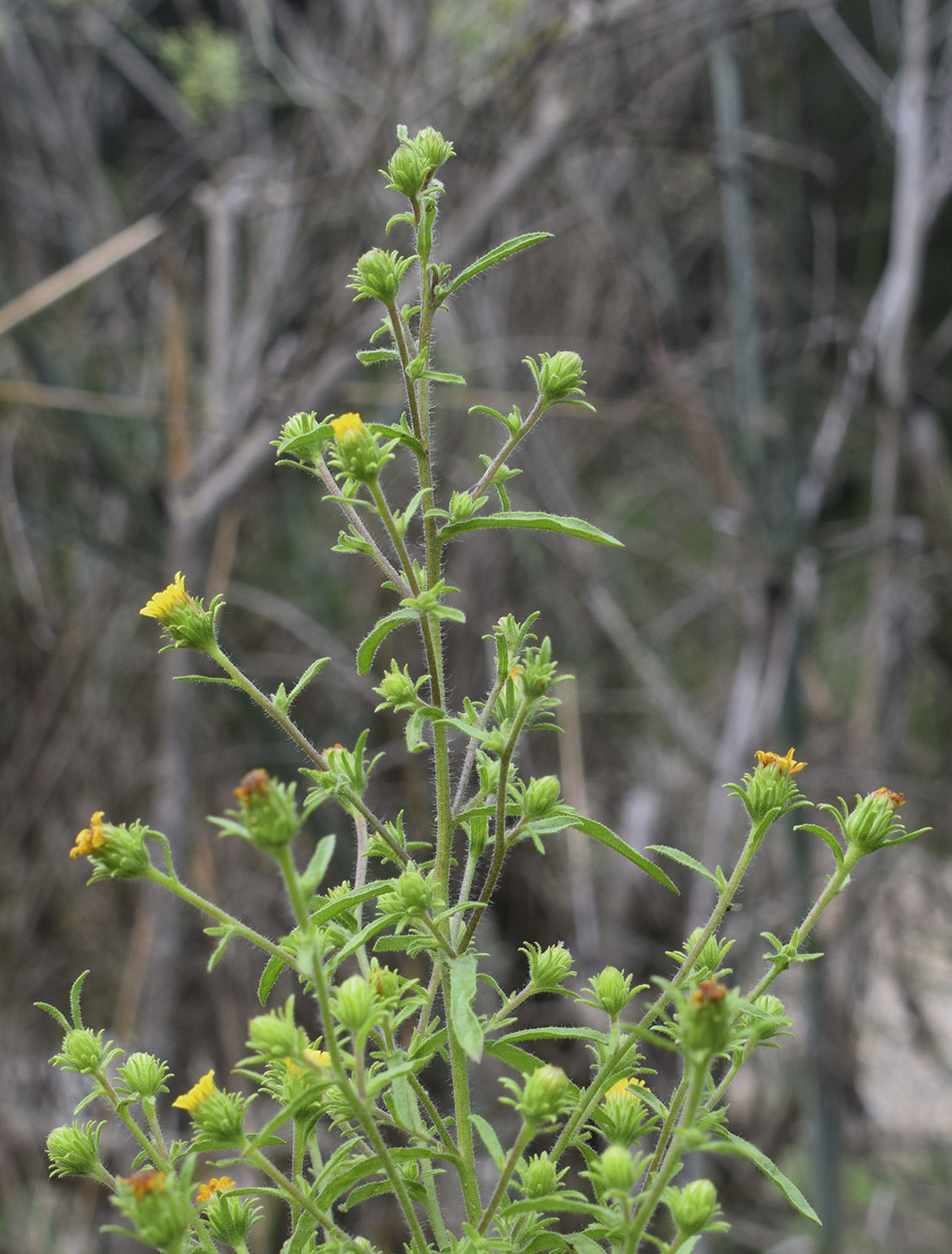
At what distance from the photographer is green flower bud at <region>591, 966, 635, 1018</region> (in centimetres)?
58

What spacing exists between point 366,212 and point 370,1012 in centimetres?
189

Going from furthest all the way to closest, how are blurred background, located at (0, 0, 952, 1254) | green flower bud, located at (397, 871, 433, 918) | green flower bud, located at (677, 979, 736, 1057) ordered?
blurred background, located at (0, 0, 952, 1254), green flower bud, located at (397, 871, 433, 918), green flower bud, located at (677, 979, 736, 1057)

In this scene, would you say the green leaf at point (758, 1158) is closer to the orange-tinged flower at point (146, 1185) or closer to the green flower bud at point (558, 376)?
the orange-tinged flower at point (146, 1185)

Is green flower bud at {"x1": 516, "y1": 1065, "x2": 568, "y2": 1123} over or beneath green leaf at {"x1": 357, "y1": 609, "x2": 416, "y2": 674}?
beneath

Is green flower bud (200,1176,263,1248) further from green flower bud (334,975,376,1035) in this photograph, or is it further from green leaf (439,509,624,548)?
green leaf (439,509,624,548)

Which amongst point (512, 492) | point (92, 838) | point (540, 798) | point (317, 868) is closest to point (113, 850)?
point (92, 838)

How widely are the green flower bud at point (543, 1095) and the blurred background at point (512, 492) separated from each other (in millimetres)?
1337

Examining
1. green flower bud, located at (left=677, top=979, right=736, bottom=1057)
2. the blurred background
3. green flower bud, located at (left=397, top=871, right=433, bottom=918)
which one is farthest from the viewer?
the blurred background

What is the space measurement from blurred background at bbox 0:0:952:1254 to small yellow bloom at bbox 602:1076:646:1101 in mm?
1260

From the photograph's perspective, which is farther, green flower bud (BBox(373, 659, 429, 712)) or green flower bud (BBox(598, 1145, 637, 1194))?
green flower bud (BBox(373, 659, 429, 712))

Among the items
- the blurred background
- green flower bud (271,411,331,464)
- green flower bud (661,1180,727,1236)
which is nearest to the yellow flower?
green flower bud (271,411,331,464)

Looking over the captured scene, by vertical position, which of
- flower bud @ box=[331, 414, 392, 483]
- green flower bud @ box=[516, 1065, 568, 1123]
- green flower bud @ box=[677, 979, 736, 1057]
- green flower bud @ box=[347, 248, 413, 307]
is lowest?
green flower bud @ box=[516, 1065, 568, 1123]

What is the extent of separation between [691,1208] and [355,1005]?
0.19m

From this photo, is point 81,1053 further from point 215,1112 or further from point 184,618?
point 184,618
